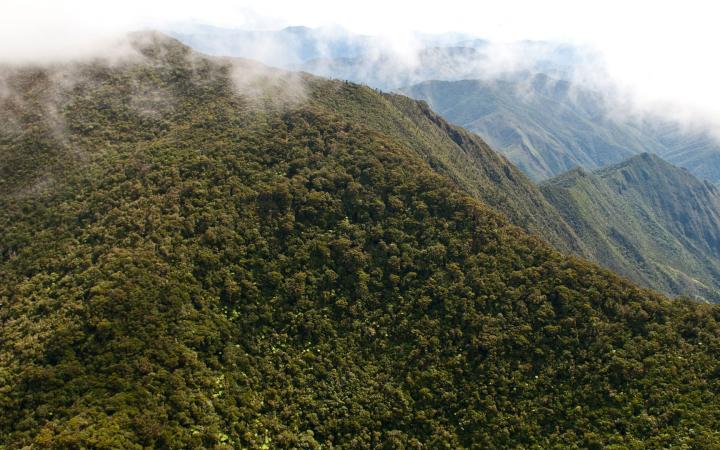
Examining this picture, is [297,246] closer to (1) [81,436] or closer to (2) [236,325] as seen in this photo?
(2) [236,325]

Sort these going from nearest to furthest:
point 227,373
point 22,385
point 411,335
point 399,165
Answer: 1. point 22,385
2. point 227,373
3. point 411,335
4. point 399,165

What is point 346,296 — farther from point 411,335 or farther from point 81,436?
point 81,436

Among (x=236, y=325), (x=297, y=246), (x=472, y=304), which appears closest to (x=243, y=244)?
(x=297, y=246)

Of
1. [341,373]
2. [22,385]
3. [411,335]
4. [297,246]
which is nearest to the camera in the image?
[22,385]

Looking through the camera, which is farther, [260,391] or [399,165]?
[399,165]

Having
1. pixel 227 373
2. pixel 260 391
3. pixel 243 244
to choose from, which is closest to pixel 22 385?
pixel 227 373

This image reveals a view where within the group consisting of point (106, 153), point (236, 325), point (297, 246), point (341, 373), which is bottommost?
point (341, 373)

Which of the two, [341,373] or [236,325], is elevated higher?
[236,325]
